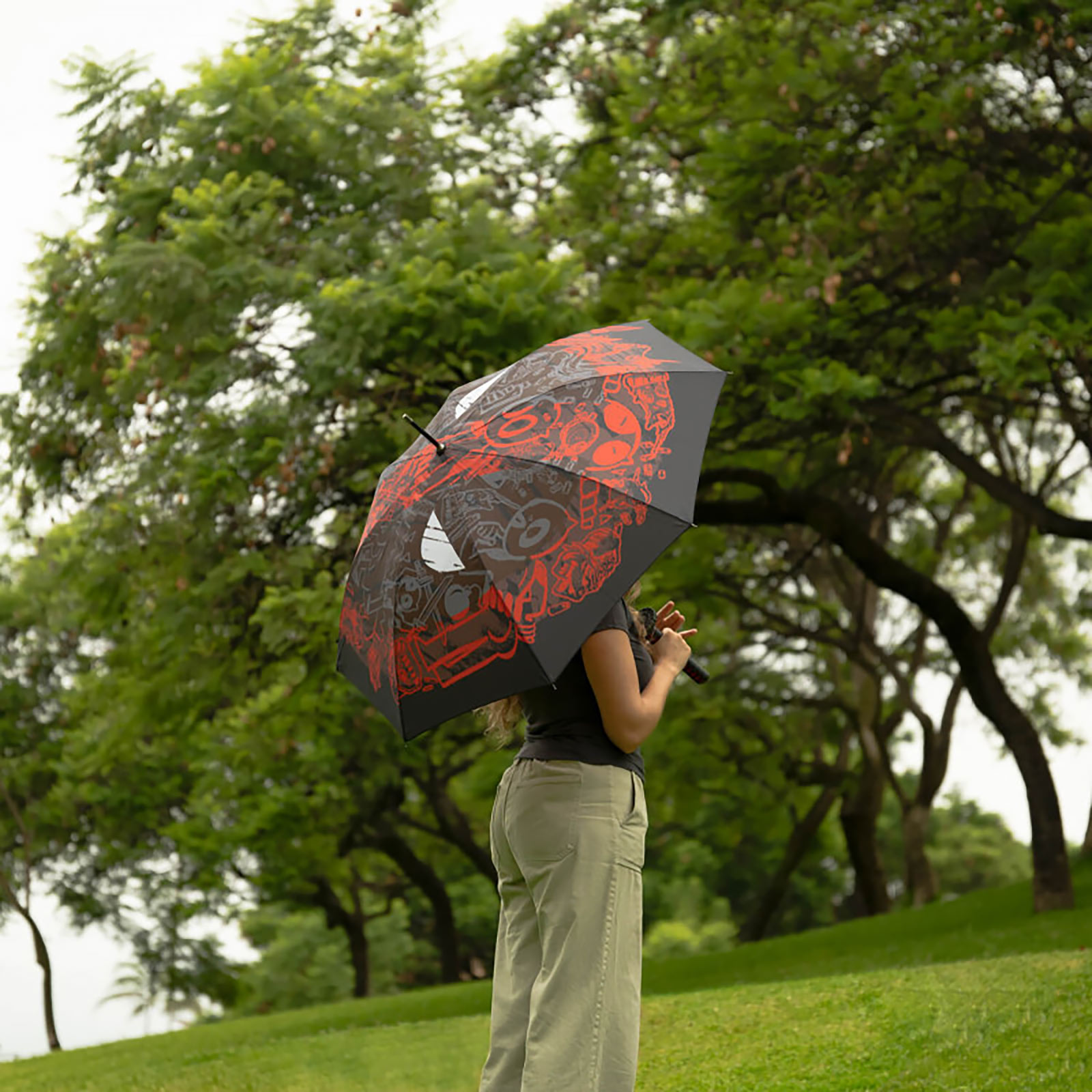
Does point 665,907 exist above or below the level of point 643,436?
below

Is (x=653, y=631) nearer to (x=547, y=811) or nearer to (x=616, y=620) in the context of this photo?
(x=616, y=620)

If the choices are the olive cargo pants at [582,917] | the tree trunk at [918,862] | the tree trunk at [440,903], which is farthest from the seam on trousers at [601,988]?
the tree trunk at [440,903]

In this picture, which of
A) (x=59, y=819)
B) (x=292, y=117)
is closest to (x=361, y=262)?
(x=292, y=117)

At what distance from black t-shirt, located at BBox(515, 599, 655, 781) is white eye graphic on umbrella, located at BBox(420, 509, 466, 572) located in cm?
42

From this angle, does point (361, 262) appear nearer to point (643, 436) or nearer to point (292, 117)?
point (292, 117)

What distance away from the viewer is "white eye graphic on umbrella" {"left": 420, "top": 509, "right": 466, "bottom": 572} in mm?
3713

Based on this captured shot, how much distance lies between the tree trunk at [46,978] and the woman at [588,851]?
22.6m

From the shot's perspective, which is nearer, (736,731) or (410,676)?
(410,676)

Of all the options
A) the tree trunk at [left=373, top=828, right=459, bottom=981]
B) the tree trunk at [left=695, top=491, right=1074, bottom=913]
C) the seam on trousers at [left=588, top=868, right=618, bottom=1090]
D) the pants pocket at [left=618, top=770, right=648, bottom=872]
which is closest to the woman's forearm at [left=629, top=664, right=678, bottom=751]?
the pants pocket at [left=618, top=770, right=648, bottom=872]

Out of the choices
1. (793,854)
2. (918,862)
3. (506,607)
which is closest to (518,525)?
(506,607)

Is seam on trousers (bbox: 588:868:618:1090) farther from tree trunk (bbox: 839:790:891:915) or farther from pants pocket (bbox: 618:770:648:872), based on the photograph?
tree trunk (bbox: 839:790:891:915)

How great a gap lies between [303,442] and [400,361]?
110cm

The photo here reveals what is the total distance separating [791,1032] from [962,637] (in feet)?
26.0

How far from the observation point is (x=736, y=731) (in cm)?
2048
